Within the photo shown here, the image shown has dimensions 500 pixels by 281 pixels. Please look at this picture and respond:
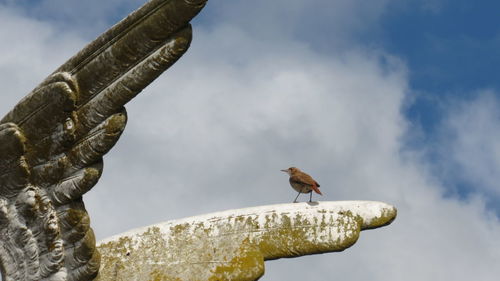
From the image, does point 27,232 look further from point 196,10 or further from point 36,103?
point 196,10

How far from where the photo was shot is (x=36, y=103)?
→ 7.84 m

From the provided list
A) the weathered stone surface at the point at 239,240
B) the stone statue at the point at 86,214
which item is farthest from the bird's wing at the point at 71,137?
the weathered stone surface at the point at 239,240

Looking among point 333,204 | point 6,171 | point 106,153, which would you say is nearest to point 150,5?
point 106,153

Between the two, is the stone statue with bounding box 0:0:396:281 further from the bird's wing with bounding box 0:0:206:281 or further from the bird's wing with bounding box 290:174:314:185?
the bird's wing with bounding box 290:174:314:185

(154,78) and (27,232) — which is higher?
(154,78)

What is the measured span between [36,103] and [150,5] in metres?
1.03

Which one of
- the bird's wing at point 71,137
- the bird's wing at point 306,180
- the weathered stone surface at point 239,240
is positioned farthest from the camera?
the bird's wing at point 306,180

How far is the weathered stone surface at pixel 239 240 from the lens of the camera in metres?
8.37

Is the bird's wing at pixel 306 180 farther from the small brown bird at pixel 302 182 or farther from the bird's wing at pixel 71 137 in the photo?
the bird's wing at pixel 71 137

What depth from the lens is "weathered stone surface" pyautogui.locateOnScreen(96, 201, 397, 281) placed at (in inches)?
329

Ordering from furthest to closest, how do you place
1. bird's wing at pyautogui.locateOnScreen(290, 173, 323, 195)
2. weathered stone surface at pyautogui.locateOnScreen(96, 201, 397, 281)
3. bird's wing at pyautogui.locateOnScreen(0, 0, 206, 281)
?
bird's wing at pyautogui.locateOnScreen(290, 173, 323, 195) → weathered stone surface at pyautogui.locateOnScreen(96, 201, 397, 281) → bird's wing at pyautogui.locateOnScreen(0, 0, 206, 281)

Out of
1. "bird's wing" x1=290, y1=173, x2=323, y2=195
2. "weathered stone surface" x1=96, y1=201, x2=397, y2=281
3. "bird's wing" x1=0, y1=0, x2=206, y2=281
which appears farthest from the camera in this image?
"bird's wing" x1=290, y1=173, x2=323, y2=195

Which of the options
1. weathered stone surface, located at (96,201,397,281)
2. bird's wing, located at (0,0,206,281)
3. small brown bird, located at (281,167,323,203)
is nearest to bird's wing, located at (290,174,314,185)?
small brown bird, located at (281,167,323,203)

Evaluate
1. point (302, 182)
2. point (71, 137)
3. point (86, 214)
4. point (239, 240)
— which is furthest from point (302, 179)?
point (71, 137)
